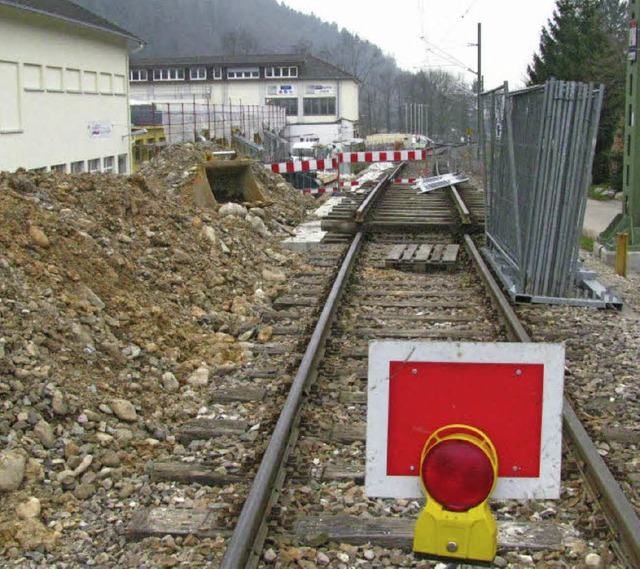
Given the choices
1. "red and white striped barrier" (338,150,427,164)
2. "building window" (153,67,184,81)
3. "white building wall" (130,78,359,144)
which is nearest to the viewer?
"red and white striped barrier" (338,150,427,164)

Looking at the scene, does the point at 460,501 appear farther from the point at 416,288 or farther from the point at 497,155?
the point at 497,155

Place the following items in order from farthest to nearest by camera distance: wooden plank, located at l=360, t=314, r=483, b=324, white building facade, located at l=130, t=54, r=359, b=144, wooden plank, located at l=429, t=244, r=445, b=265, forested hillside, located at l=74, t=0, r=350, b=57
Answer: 1. forested hillside, located at l=74, t=0, r=350, b=57
2. white building facade, located at l=130, t=54, r=359, b=144
3. wooden plank, located at l=429, t=244, r=445, b=265
4. wooden plank, located at l=360, t=314, r=483, b=324

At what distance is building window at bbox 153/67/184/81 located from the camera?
290 feet

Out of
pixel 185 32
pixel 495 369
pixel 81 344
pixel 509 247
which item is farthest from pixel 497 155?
pixel 185 32

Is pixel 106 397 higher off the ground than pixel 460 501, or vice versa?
pixel 460 501

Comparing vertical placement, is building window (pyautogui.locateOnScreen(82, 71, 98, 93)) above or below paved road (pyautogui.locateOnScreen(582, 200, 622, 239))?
above

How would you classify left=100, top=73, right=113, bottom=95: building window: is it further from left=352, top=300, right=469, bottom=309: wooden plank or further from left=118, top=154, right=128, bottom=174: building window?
left=352, top=300, right=469, bottom=309: wooden plank

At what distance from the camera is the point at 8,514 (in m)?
4.10

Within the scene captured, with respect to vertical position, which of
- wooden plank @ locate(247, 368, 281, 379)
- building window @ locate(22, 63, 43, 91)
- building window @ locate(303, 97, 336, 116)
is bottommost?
wooden plank @ locate(247, 368, 281, 379)

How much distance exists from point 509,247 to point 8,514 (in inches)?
286

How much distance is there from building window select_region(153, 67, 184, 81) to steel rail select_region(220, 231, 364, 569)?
84.6m

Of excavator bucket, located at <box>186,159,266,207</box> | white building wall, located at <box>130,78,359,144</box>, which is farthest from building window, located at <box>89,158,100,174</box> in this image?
white building wall, located at <box>130,78,359,144</box>

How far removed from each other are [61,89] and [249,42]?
367 ft

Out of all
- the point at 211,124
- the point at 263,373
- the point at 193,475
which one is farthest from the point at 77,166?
the point at 193,475
